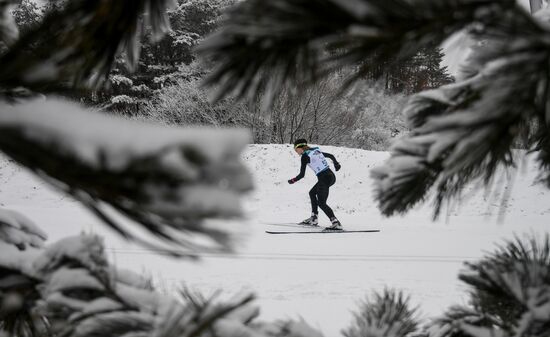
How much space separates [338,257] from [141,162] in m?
5.89

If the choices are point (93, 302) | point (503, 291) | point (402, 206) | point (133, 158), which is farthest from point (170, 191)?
point (503, 291)

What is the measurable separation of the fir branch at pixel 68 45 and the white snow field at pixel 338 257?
157mm

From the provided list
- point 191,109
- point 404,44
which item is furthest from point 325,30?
point 191,109

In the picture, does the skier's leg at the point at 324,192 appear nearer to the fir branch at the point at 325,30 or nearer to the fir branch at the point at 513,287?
the fir branch at the point at 513,287

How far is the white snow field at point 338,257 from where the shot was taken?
343 centimetres

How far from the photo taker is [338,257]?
19.7 feet

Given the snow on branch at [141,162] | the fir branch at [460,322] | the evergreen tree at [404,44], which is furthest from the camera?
the fir branch at [460,322]

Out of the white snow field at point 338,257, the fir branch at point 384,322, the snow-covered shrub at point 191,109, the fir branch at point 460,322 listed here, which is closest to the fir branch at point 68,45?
the white snow field at point 338,257

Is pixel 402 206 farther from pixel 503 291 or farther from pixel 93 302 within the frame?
pixel 93 302

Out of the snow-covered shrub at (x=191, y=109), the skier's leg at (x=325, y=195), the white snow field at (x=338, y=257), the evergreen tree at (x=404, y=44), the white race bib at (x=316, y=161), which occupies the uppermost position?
the snow-covered shrub at (x=191, y=109)

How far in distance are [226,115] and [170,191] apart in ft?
68.4

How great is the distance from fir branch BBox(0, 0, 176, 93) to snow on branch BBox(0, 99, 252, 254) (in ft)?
0.47

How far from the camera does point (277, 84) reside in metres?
0.73

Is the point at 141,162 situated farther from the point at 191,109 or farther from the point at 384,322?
the point at 191,109
